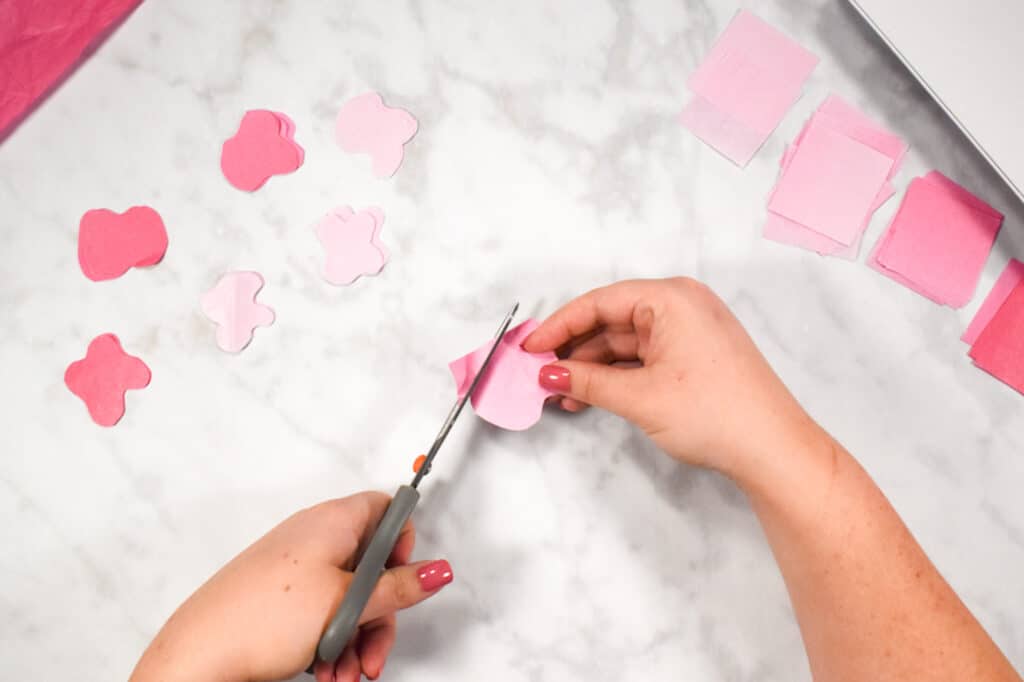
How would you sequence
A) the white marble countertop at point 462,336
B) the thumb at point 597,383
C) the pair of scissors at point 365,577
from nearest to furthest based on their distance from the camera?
1. the pair of scissors at point 365,577
2. the thumb at point 597,383
3. the white marble countertop at point 462,336

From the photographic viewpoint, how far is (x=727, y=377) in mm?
689

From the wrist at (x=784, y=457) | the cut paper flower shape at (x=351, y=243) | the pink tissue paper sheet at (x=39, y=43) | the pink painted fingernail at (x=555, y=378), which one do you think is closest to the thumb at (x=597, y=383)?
the pink painted fingernail at (x=555, y=378)

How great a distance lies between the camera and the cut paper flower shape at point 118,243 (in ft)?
2.89

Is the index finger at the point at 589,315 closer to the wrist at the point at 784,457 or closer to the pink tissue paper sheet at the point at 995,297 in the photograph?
the wrist at the point at 784,457

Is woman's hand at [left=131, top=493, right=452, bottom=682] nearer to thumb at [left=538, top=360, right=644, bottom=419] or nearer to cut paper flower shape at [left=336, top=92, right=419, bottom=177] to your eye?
thumb at [left=538, top=360, right=644, bottom=419]

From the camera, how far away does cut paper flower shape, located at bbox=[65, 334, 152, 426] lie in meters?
0.85

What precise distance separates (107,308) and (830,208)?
2.76ft

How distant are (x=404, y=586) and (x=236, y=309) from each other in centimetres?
39

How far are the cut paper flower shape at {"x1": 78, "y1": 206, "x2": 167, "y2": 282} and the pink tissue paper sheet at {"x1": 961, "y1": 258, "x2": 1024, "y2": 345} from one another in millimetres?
937

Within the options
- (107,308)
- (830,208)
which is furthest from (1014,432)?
(107,308)

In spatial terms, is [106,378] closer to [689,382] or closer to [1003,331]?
[689,382]

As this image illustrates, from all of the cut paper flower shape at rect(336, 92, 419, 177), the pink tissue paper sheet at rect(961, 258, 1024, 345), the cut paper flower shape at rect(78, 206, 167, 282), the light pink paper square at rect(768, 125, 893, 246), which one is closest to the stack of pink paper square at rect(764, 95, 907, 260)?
the light pink paper square at rect(768, 125, 893, 246)

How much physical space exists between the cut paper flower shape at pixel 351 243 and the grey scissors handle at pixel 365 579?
0.99 ft

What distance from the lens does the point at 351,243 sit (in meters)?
0.88
